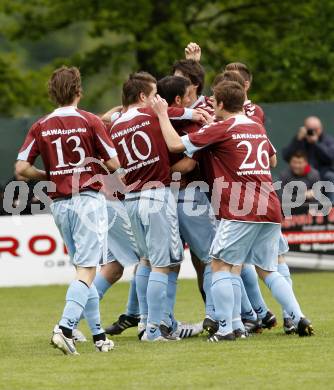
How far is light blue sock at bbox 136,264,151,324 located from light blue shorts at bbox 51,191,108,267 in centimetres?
126

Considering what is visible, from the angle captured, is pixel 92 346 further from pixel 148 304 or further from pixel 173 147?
pixel 173 147

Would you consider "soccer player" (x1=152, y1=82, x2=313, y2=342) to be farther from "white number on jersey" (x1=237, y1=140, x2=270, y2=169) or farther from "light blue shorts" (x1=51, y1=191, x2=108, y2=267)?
"light blue shorts" (x1=51, y1=191, x2=108, y2=267)

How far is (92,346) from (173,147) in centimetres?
169

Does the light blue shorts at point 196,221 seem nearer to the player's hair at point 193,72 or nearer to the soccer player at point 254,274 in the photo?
the soccer player at point 254,274

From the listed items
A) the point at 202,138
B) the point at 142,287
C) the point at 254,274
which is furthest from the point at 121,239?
the point at 202,138

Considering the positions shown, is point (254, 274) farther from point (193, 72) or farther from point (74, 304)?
point (74, 304)

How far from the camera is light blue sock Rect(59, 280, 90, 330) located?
29.3 feet

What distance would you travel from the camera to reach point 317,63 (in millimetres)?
24141

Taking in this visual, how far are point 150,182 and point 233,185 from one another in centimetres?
73

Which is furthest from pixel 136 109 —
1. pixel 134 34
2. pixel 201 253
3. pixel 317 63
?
pixel 134 34

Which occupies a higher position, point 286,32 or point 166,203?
point 286,32

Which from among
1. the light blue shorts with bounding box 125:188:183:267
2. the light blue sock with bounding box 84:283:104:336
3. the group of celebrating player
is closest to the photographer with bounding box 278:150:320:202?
the group of celebrating player

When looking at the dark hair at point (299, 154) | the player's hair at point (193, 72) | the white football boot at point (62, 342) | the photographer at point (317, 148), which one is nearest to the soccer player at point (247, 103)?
the player's hair at point (193, 72)

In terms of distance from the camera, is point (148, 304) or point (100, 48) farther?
point (100, 48)
